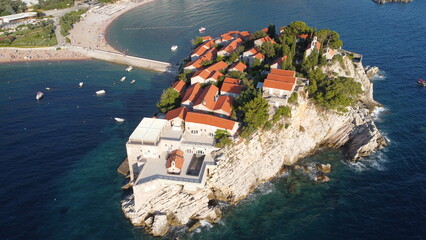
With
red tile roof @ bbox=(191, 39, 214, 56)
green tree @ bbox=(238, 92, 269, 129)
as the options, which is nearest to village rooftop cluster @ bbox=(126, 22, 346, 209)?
green tree @ bbox=(238, 92, 269, 129)

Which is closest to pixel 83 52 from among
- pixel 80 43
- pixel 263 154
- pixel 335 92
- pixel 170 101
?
pixel 80 43

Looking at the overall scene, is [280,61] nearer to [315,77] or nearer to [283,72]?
[283,72]

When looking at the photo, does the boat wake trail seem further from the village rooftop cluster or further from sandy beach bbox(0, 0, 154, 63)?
sandy beach bbox(0, 0, 154, 63)

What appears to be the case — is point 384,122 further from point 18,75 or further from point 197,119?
point 18,75

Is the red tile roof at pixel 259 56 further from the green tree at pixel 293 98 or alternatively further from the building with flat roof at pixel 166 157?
the building with flat roof at pixel 166 157

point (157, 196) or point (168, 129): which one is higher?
point (168, 129)

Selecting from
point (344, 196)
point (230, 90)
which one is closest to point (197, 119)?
point (230, 90)
